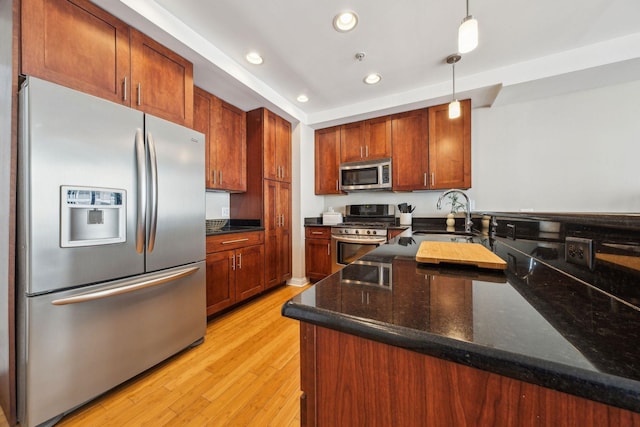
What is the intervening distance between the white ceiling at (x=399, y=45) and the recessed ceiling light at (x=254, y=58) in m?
0.05

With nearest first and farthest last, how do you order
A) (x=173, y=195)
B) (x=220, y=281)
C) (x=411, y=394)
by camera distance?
(x=411, y=394) < (x=173, y=195) < (x=220, y=281)

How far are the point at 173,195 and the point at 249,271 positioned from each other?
4.20ft

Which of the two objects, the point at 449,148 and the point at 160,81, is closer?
the point at 160,81

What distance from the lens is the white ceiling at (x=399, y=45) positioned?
163 cm

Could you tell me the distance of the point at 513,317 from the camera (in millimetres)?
456

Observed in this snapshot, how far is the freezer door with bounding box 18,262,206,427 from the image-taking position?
1.11 meters

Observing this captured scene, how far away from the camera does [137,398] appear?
1.35 m

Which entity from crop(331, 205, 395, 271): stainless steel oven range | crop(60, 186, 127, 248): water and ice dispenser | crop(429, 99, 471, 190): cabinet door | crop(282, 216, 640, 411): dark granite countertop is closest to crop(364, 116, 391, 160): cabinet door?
crop(429, 99, 471, 190): cabinet door

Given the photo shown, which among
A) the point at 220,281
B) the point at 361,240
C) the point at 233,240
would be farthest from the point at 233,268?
the point at 361,240

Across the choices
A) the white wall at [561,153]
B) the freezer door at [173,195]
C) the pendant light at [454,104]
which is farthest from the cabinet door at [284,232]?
the white wall at [561,153]

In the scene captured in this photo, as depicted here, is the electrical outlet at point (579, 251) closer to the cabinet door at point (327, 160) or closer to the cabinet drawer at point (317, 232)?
the cabinet drawer at point (317, 232)

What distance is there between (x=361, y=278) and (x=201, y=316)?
1.68 meters

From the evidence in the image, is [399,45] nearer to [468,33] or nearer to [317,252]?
[468,33]

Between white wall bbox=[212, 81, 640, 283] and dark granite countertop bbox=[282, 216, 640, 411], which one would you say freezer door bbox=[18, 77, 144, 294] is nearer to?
dark granite countertop bbox=[282, 216, 640, 411]
